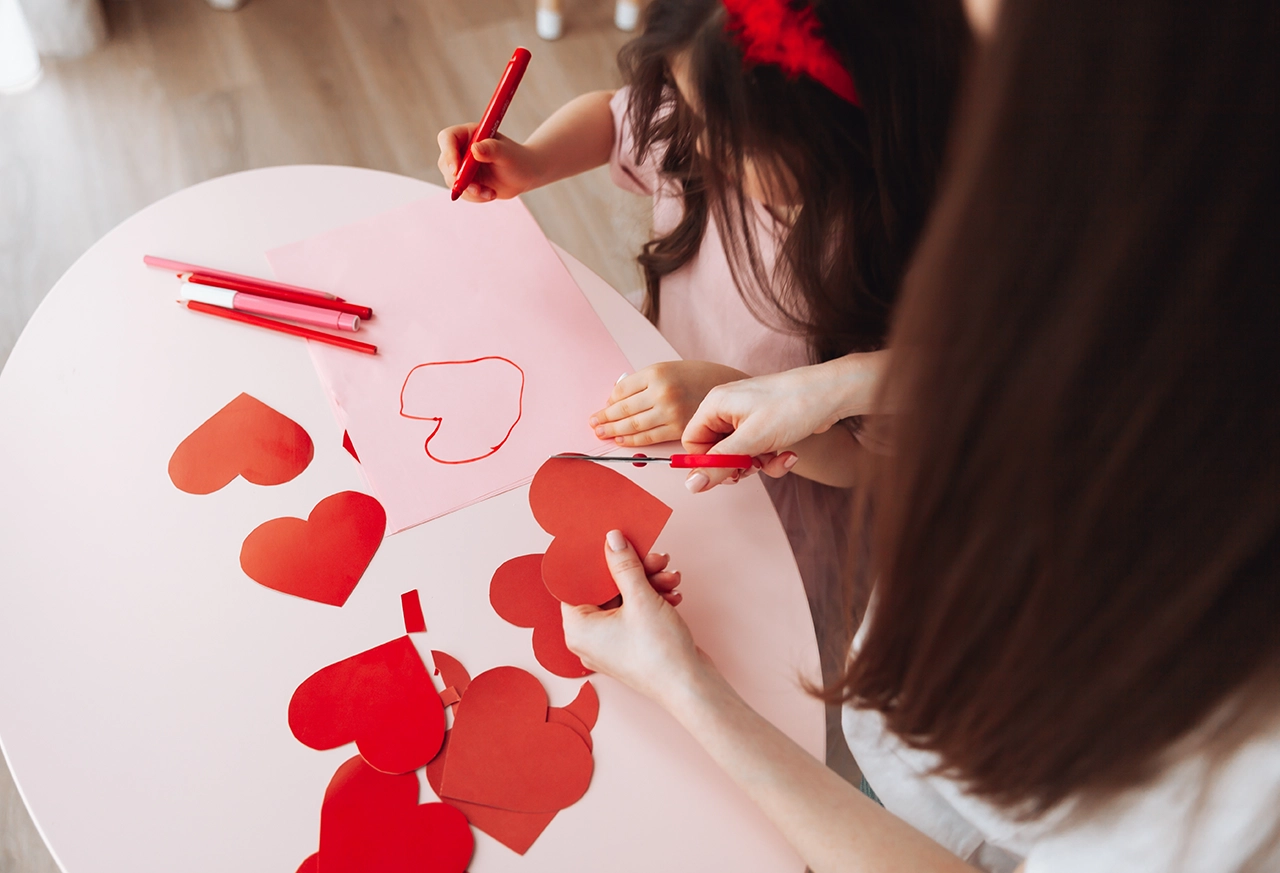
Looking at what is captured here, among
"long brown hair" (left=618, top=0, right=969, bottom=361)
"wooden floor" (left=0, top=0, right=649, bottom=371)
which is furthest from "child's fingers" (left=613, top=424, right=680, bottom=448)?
"wooden floor" (left=0, top=0, right=649, bottom=371)

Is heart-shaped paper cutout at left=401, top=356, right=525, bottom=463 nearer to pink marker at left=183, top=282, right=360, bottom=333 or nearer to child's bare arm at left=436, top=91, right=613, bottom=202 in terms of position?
pink marker at left=183, top=282, right=360, bottom=333

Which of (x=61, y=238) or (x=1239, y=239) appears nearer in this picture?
(x=1239, y=239)

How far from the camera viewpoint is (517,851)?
0.61 meters

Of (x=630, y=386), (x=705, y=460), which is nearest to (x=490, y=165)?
(x=630, y=386)

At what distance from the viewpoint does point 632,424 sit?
2.51 feet

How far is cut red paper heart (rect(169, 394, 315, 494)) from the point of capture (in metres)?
0.72

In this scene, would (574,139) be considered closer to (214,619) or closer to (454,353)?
(454,353)

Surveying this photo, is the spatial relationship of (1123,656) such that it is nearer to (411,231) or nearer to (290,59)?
(411,231)

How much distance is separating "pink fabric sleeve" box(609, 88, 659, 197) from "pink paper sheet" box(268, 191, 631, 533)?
0.62 ft

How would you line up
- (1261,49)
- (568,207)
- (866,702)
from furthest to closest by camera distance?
(568,207) < (866,702) < (1261,49)

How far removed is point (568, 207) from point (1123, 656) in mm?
1556

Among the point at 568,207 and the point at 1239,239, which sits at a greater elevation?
the point at 568,207

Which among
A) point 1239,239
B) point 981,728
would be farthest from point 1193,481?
point 981,728

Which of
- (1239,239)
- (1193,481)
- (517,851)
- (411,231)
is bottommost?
(517,851)
